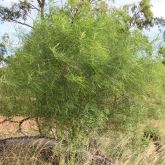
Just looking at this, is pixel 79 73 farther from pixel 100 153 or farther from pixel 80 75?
pixel 100 153

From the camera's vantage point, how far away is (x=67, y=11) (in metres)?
10.9

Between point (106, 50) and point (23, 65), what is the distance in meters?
1.50

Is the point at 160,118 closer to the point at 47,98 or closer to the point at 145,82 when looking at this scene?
the point at 145,82

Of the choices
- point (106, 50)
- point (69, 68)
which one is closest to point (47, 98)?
point (69, 68)

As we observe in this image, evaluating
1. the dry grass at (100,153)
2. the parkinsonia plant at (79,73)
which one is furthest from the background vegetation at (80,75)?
the dry grass at (100,153)

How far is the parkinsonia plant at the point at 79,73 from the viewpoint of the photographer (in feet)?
32.6

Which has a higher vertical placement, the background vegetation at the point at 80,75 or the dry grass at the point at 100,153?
the background vegetation at the point at 80,75

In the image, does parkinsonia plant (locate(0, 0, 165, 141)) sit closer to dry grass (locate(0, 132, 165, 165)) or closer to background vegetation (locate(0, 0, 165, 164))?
background vegetation (locate(0, 0, 165, 164))

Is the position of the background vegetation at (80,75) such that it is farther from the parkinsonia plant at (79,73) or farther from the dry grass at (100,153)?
the dry grass at (100,153)

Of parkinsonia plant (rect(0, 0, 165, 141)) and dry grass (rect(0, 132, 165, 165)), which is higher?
parkinsonia plant (rect(0, 0, 165, 141))

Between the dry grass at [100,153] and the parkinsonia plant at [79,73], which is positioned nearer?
the dry grass at [100,153]

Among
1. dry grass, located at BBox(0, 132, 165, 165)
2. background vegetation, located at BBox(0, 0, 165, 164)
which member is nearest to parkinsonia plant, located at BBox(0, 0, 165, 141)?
background vegetation, located at BBox(0, 0, 165, 164)

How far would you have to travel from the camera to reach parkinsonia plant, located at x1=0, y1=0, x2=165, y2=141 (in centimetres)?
994

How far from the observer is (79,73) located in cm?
1002
